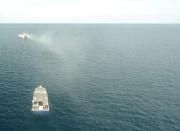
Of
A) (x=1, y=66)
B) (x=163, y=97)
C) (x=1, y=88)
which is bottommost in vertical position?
(x=163, y=97)

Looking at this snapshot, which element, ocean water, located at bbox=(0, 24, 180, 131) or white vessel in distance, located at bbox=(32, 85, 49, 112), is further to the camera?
white vessel in distance, located at bbox=(32, 85, 49, 112)

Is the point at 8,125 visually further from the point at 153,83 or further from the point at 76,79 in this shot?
the point at 153,83

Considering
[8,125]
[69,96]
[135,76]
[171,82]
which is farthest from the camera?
[135,76]

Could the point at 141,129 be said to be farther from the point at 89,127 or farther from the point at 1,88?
the point at 1,88

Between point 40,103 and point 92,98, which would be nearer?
point 40,103

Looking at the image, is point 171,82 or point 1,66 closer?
point 171,82

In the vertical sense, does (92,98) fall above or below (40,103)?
above

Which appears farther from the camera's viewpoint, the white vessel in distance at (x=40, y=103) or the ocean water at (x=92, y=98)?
the white vessel in distance at (x=40, y=103)

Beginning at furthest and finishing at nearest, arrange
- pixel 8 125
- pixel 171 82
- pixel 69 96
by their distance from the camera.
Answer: pixel 171 82, pixel 69 96, pixel 8 125

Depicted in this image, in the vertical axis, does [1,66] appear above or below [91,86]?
above

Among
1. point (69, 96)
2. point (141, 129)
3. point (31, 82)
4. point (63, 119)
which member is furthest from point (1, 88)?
point (141, 129)
